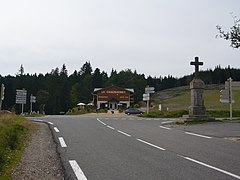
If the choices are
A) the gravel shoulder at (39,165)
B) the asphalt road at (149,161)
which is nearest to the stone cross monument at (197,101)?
the asphalt road at (149,161)

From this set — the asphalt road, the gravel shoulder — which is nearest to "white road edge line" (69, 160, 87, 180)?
the asphalt road

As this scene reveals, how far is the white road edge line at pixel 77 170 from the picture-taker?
732cm

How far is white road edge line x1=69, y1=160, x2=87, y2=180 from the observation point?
732cm

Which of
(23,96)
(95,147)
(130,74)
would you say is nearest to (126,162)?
(95,147)

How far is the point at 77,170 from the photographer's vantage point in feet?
26.5

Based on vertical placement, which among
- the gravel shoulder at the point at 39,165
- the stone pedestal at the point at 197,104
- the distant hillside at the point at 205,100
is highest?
the distant hillside at the point at 205,100

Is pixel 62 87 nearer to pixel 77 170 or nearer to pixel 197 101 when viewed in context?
pixel 197 101

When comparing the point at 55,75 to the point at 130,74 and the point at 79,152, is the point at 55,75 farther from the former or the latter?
the point at 79,152

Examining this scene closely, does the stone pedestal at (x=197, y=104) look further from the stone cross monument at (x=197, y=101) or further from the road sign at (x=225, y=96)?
A: the road sign at (x=225, y=96)

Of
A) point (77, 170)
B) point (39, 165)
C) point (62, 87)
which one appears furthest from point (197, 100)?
point (62, 87)

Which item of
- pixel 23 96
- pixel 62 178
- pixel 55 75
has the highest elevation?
pixel 55 75

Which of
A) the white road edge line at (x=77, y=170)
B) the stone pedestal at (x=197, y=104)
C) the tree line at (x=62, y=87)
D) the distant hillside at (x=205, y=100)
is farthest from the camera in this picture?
the tree line at (x=62, y=87)

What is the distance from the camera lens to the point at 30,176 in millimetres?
7523

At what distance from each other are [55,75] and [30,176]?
403 feet
